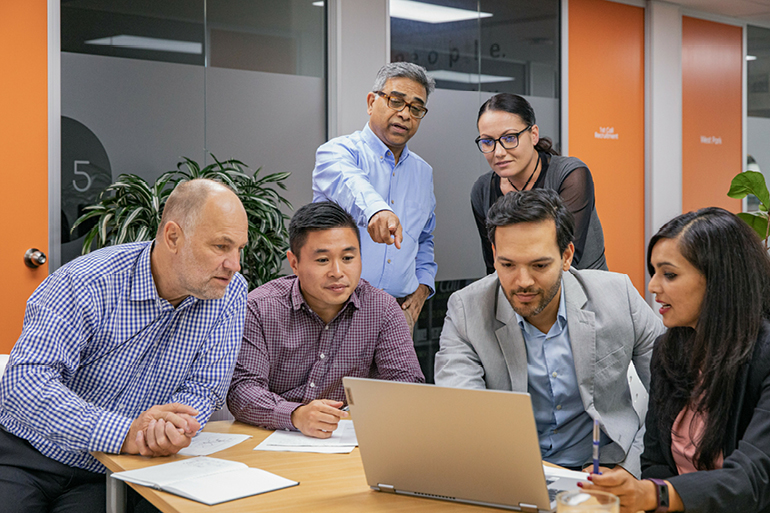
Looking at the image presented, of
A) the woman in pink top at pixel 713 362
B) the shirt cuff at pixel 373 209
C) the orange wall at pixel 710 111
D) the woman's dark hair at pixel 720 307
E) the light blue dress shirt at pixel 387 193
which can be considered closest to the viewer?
the woman in pink top at pixel 713 362

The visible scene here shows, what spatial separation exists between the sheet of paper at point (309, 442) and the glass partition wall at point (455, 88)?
9.65 ft

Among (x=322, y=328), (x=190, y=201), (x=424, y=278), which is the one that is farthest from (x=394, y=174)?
(x=190, y=201)

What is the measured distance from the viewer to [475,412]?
53.7 inches

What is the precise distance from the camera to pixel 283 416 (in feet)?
6.88

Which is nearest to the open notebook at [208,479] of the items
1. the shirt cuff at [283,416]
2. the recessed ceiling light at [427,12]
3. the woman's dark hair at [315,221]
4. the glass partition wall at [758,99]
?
the shirt cuff at [283,416]

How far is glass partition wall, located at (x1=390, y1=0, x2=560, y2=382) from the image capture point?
5074 mm

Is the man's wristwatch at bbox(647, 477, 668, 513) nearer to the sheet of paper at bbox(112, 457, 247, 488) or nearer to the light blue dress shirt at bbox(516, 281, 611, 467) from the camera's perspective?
the light blue dress shirt at bbox(516, 281, 611, 467)

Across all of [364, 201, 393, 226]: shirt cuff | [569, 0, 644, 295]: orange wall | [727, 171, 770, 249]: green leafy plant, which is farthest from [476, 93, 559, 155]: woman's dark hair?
[569, 0, 644, 295]: orange wall

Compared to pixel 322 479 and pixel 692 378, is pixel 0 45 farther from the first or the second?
pixel 692 378

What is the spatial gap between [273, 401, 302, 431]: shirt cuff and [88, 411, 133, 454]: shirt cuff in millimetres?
421

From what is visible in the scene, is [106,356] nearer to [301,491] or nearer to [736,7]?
[301,491]

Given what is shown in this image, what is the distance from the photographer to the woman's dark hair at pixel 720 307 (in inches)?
63.8

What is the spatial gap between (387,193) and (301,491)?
1.96 meters

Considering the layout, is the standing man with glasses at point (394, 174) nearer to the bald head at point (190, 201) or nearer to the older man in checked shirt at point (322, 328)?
the older man in checked shirt at point (322, 328)
